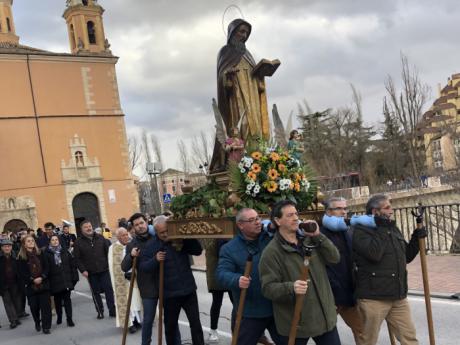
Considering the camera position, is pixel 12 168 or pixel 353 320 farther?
pixel 12 168

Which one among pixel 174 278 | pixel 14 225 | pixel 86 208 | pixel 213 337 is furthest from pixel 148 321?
pixel 86 208

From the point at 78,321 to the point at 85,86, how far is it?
25524 mm

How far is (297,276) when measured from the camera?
362 centimetres

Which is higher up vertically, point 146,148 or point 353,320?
point 146,148

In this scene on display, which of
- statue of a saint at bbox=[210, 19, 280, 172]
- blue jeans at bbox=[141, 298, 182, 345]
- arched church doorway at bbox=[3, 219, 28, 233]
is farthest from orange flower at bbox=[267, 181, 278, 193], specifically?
arched church doorway at bbox=[3, 219, 28, 233]

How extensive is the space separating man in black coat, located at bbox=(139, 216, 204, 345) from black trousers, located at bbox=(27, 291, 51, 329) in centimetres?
391

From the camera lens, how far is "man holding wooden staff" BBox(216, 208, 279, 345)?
13.6 ft

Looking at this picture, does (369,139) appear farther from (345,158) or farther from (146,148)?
(146,148)

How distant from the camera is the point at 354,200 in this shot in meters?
24.5

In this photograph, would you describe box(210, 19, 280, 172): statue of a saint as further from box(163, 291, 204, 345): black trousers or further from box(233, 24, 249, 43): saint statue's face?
box(163, 291, 204, 345): black trousers

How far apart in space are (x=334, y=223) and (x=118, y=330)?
16.5 ft

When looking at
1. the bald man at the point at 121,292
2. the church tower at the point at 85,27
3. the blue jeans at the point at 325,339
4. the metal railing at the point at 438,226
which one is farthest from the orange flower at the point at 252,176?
the church tower at the point at 85,27

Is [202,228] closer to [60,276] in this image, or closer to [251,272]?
[251,272]

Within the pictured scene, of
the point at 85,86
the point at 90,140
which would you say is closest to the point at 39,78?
the point at 85,86
